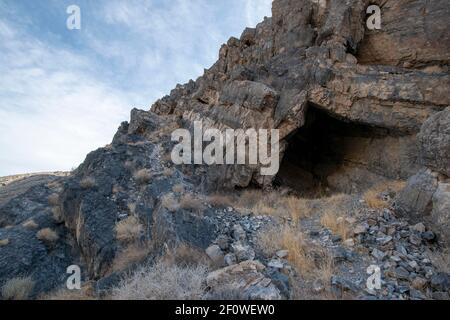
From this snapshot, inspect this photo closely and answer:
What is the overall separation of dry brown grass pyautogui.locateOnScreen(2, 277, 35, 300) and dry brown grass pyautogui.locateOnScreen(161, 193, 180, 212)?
4.02 meters

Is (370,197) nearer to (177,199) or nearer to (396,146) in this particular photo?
(396,146)

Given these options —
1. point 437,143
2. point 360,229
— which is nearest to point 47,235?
point 360,229

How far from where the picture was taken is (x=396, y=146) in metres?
9.88

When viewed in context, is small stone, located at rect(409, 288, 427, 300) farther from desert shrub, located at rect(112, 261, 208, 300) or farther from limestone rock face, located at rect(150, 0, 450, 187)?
limestone rock face, located at rect(150, 0, 450, 187)

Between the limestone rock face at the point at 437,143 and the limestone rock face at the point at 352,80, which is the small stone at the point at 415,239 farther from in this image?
the limestone rock face at the point at 352,80

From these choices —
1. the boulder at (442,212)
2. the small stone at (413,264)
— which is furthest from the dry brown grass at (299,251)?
the boulder at (442,212)

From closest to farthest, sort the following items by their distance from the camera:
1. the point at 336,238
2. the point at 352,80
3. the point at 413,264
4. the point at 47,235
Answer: the point at 413,264, the point at 336,238, the point at 47,235, the point at 352,80

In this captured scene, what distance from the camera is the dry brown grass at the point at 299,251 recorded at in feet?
15.9

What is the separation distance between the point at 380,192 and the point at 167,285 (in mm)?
7150

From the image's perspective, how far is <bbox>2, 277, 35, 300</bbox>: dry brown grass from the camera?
22.4 feet

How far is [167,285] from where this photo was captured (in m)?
4.11

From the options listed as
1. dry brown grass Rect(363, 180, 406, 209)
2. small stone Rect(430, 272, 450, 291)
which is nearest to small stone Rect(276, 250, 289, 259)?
small stone Rect(430, 272, 450, 291)

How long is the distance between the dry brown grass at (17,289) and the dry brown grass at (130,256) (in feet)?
8.09

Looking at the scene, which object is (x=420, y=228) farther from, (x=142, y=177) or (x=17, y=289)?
(x=17, y=289)
